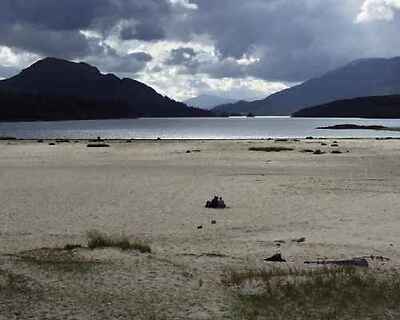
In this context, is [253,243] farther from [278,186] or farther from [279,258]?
[278,186]

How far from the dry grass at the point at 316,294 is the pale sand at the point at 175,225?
498 millimetres

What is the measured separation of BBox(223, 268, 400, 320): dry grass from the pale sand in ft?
1.63

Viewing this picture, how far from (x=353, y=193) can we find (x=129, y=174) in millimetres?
13977

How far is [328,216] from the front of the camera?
65.3 feet

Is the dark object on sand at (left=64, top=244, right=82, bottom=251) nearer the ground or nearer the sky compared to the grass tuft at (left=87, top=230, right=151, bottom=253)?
nearer the ground

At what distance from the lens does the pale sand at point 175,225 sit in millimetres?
9727

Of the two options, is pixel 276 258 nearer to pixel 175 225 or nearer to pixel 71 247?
pixel 71 247

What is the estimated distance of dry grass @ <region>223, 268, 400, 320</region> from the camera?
29.2ft

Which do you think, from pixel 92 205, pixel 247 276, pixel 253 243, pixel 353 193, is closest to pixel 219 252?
pixel 253 243

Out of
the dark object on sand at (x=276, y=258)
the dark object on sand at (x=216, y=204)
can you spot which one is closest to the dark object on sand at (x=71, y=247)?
the dark object on sand at (x=276, y=258)

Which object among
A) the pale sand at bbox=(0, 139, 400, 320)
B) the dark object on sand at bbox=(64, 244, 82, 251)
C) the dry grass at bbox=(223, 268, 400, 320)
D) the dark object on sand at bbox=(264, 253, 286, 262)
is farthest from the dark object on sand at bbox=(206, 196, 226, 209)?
the dry grass at bbox=(223, 268, 400, 320)

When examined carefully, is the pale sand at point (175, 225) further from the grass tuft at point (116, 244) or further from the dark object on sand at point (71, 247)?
the dark object on sand at point (71, 247)

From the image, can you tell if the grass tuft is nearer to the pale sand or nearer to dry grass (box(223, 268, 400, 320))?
the pale sand

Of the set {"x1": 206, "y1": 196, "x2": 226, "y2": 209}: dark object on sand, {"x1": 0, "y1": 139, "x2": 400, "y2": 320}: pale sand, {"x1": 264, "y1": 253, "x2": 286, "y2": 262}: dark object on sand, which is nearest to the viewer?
{"x1": 0, "y1": 139, "x2": 400, "y2": 320}: pale sand
